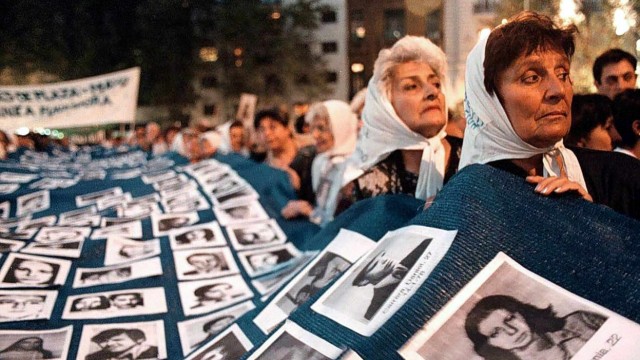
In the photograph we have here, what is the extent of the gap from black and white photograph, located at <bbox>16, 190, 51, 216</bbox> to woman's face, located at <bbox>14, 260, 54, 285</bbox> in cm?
137

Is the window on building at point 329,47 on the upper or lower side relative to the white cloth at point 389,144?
upper

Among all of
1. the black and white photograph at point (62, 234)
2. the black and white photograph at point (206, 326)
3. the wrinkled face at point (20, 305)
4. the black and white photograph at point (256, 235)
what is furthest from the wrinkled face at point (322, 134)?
the wrinkled face at point (20, 305)

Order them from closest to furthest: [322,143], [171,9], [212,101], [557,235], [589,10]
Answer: [557,235] < [322,143] < [589,10] < [171,9] < [212,101]

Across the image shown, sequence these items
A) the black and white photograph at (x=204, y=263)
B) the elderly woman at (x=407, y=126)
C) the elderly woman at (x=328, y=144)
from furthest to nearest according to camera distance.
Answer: the elderly woman at (x=328, y=144), the black and white photograph at (x=204, y=263), the elderly woman at (x=407, y=126)

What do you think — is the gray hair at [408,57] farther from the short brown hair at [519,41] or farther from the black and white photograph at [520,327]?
the black and white photograph at [520,327]

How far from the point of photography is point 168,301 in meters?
2.17

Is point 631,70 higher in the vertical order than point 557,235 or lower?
higher

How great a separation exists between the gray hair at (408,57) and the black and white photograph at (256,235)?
3.48 ft

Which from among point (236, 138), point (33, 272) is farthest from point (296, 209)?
point (236, 138)

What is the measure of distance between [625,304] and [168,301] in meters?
1.61

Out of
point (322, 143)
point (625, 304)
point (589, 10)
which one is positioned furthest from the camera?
point (589, 10)

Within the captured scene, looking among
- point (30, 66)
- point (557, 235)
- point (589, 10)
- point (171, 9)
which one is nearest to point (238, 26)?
point (171, 9)

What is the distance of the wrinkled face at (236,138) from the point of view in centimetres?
604

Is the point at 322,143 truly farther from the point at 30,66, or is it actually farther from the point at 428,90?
the point at 30,66
